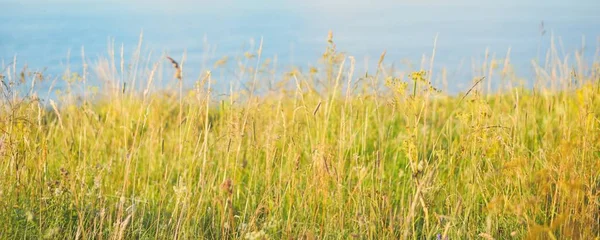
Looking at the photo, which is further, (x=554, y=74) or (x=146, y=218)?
(x=554, y=74)

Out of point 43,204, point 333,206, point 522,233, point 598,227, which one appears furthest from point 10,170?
point 598,227

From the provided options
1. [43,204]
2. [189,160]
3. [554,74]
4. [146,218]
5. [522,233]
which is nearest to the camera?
[522,233]

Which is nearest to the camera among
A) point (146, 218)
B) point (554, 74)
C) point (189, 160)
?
point (146, 218)

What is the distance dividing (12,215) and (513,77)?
12.1 feet

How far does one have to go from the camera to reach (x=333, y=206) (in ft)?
10.0

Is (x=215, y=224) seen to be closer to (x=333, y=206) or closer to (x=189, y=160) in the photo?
(x=333, y=206)

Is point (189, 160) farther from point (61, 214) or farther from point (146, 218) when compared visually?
point (61, 214)

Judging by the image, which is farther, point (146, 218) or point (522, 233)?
point (146, 218)

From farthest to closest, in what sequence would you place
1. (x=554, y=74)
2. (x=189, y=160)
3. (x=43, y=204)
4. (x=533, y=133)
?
1. (x=554, y=74)
2. (x=533, y=133)
3. (x=189, y=160)
4. (x=43, y=204)

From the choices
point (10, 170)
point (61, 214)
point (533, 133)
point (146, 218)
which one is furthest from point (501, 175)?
point (10, 170)

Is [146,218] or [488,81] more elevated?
[488,81]

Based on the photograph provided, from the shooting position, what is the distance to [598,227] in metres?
2.88

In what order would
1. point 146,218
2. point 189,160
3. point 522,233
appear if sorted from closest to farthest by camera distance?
point 522,233
point 146,218
point 189,160

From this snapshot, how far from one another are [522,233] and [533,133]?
5.71 ft
